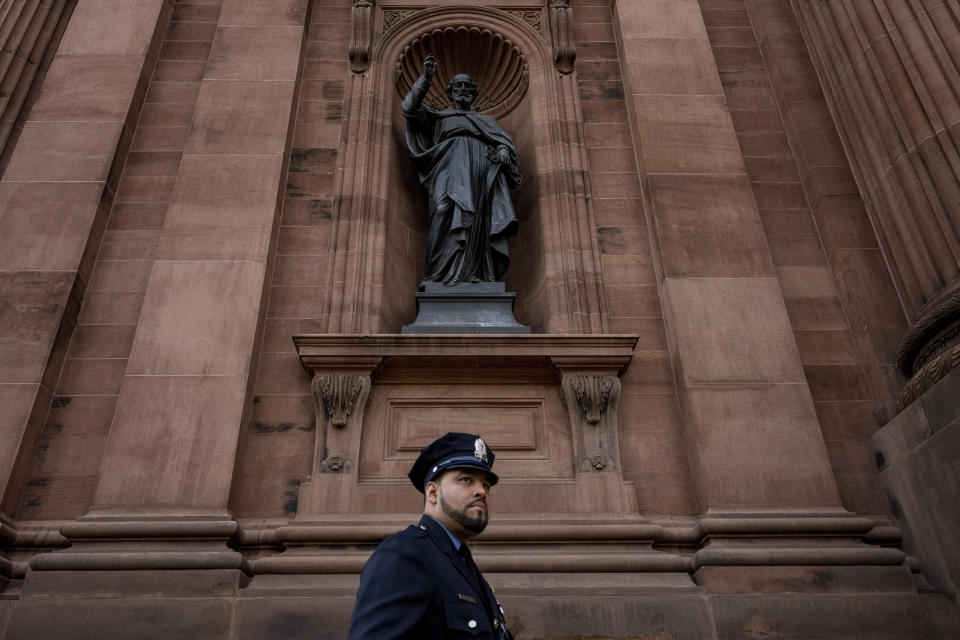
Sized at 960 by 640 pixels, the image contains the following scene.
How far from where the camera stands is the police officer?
2902mm

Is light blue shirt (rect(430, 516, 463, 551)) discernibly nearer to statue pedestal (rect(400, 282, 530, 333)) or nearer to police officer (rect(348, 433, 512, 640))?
police officer (rect(348, 433, 512, 640))

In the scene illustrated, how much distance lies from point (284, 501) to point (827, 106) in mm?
8368

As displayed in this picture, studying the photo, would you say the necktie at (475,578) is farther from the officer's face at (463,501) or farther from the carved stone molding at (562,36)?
the carved stone molding at (562,36)

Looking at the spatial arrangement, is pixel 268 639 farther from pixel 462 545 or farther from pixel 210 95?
pixel 210 95

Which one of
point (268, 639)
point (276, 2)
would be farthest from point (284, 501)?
point (276, 2)

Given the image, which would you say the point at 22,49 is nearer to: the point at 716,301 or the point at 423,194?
the point at 423,194

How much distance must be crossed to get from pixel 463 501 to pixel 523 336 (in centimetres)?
440

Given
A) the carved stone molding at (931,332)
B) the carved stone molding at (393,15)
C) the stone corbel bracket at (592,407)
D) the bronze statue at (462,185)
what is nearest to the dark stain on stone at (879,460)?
the carved stone molding at (931,332)

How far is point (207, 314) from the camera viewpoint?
7.85 meters

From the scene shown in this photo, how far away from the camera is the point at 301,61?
33.7ft

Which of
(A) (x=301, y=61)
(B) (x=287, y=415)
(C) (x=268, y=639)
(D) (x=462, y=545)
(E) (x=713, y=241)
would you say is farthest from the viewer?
(A) (x=301, y=61)

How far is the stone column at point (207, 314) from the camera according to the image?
6801 mm

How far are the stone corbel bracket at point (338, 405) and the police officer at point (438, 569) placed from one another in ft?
12.1

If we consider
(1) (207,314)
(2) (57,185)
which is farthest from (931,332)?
(2) (57,185)
